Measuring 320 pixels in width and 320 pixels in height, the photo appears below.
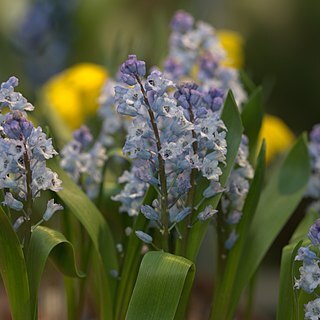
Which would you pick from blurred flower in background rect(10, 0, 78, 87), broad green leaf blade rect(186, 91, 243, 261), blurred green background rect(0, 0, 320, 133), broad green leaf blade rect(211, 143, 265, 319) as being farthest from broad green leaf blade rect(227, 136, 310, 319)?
blurred green background rect(0, 0, 320, 133)

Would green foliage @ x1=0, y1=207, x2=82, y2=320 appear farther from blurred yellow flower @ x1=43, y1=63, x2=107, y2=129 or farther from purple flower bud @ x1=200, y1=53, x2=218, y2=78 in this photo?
blurred yellow flower @ x1=43, y1=63, x2=107, y2=129

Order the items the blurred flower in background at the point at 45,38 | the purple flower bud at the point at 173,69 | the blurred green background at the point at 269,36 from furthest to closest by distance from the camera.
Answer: the blurred green background at the point at 269,36
the blurred flower in background at the point at 45,38
the purple flower bud at the point at 173,69

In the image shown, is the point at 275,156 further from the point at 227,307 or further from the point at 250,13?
the point at 250,13

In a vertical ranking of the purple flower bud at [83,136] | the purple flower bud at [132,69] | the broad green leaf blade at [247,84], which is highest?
the purple flower bud at [132,69]

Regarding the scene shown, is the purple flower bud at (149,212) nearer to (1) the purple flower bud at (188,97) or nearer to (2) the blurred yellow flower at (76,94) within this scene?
(1) the purple flower bud at (188,97)

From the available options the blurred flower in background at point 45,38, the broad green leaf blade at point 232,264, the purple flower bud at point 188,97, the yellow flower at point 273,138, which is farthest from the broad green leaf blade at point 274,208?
the blurred flower in background at point 45,38

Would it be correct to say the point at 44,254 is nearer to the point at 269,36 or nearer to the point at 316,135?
the point at 316,135

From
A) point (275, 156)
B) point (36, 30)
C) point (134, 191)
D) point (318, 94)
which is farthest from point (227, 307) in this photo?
point (318, 94)
